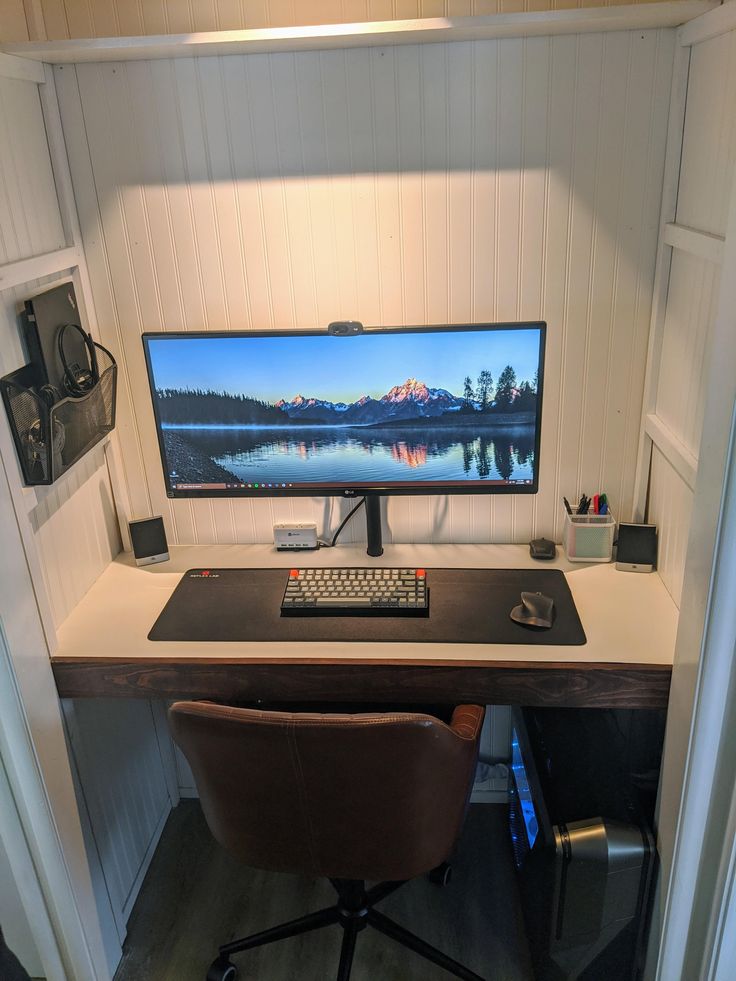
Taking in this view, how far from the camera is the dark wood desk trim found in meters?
1.46

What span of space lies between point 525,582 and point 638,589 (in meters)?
0.24

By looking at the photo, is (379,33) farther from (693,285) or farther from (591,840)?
(591,840)

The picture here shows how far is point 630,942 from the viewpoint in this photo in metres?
1.55

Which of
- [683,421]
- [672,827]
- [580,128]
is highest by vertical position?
[580,128]

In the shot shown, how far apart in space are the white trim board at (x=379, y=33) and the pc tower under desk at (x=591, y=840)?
4.32 ft

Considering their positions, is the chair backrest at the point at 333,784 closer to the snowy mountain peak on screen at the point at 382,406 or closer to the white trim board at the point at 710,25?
the snowy mountain peak on screen at the point at 382,406

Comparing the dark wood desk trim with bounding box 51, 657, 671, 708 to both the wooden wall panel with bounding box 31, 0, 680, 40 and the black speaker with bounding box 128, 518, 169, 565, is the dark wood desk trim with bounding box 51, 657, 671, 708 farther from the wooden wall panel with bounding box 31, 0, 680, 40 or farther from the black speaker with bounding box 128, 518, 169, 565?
the wooden wall panel with bounding box 31, 0, 680, 40

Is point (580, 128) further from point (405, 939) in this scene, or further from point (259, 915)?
point (259, 915)

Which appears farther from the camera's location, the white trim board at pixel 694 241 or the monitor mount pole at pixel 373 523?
the monitor mount pole at pixel 373 523

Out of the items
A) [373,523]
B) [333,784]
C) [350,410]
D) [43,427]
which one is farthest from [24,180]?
[333,784]

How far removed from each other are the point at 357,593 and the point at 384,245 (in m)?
0.75

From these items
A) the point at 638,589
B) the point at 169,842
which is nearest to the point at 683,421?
the point at 638,589

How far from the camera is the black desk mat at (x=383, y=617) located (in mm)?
1558

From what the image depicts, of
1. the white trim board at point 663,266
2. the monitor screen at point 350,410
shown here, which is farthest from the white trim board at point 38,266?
the white trim board at point 663,266
